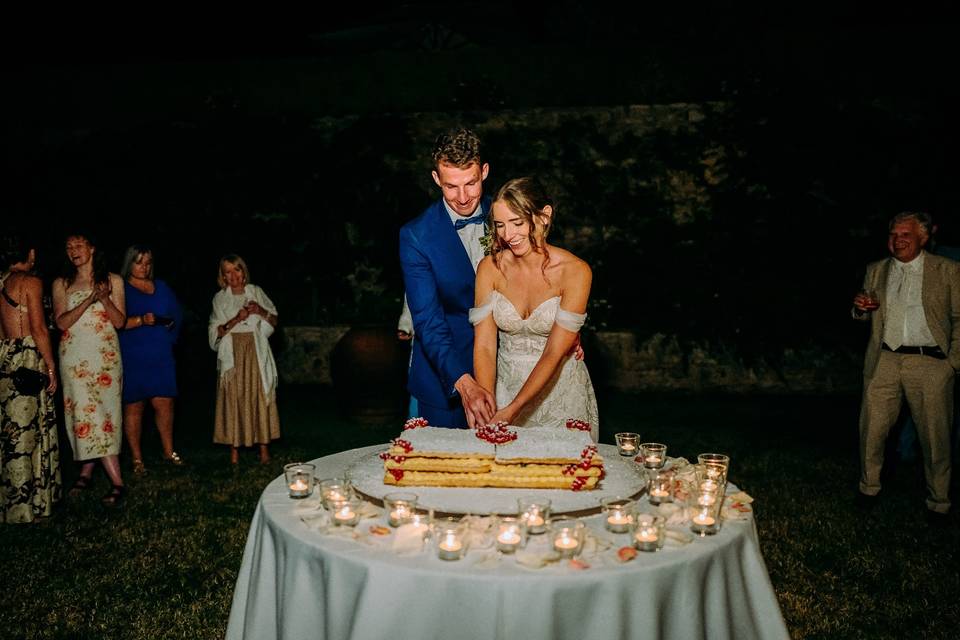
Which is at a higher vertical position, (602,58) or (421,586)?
(602,58)

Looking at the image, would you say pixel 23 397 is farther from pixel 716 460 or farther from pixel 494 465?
pixel 716 460

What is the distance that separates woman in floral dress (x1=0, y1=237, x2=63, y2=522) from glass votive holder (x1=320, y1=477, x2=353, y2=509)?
12.2 ft

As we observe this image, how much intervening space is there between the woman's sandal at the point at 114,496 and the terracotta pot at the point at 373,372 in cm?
294

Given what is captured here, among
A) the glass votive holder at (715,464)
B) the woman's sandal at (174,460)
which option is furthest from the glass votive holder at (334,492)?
the woman's sandal at (174,460)

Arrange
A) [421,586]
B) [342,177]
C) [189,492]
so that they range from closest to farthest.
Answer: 1. [421,586]
2. [189,492]
3. [342,177]

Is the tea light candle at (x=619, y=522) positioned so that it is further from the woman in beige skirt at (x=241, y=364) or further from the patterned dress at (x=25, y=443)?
the woman in beige skirt at (x=241, y=364)

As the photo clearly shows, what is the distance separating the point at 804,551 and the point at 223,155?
9.82 m

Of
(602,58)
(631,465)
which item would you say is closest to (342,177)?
(602,58)

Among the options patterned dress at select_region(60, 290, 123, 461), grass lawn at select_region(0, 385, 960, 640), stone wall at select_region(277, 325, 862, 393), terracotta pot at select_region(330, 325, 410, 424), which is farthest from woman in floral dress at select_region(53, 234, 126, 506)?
stone wall at select_region(277, 325, 862, 393)

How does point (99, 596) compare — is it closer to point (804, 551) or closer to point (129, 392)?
point (129, 392)

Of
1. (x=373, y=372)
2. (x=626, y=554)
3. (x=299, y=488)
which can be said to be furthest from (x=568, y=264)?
(x=373, y=372)

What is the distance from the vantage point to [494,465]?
8.48 feet

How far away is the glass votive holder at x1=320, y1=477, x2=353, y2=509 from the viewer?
2474 millimetres

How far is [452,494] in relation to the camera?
8.29 feet
